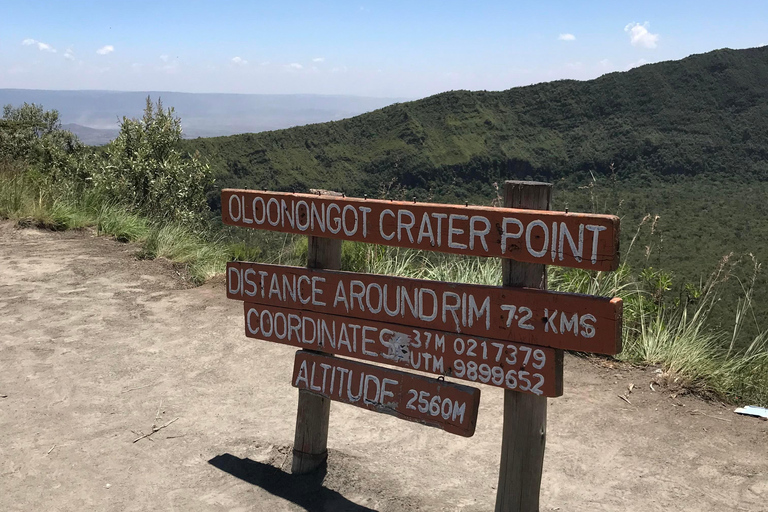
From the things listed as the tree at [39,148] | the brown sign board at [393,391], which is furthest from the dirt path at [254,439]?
the tree at [39,148]

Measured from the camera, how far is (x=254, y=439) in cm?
381

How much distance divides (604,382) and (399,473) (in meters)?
1.96

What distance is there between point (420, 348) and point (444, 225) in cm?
55

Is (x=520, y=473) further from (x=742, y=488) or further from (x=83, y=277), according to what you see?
(x=83, y=277)

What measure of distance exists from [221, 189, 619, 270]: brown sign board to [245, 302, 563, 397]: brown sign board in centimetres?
37

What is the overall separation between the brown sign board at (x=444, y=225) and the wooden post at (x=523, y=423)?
107mm

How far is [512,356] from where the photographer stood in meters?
Answer: 2.58

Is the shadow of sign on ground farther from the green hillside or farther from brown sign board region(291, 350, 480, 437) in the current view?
the green hillside

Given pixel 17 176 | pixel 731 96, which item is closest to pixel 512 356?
pixel 17 176

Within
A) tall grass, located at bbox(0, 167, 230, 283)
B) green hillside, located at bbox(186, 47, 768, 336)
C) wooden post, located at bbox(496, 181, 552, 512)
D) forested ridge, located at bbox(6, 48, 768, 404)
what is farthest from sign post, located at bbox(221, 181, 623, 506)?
green hillside, located at bbox(186, 47, 768, 336)

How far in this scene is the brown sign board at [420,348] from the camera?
2523 mm

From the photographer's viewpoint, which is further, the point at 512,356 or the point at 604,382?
the point at 604,382

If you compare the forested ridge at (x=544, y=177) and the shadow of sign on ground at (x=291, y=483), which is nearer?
the shadow of sign on ground at (x=291, y=483)

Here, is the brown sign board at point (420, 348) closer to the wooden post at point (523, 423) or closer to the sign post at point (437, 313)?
the sign post at point (437, 313)
